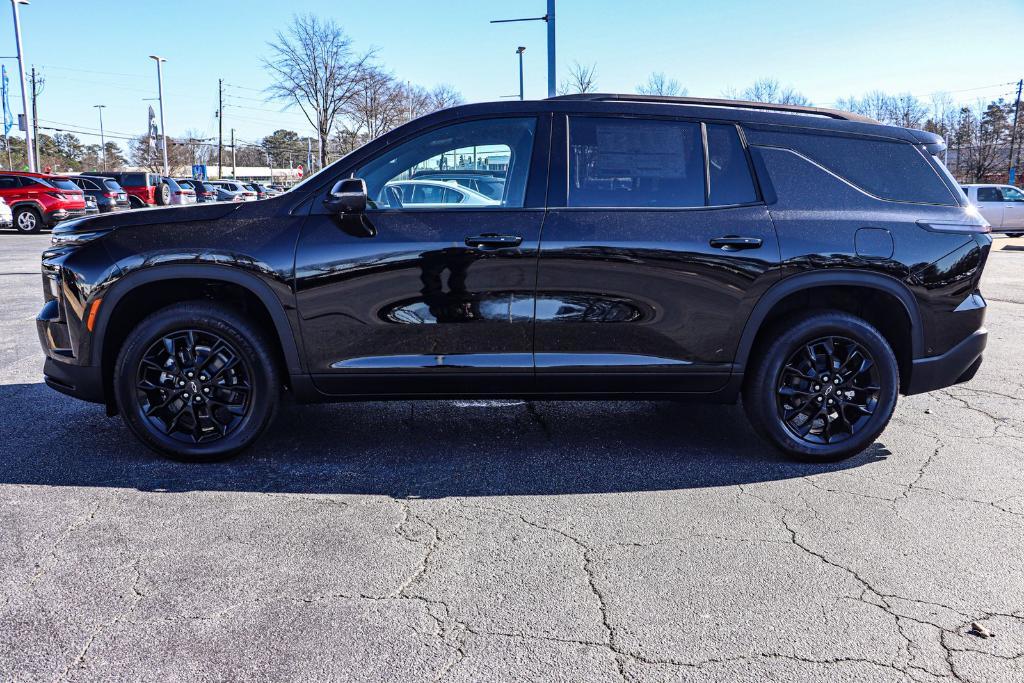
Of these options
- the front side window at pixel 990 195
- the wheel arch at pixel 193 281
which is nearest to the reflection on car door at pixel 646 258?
the wheel arch at pixel 193 281

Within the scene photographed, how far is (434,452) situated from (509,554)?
1349 mm

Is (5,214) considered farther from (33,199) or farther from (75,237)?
(75,237)

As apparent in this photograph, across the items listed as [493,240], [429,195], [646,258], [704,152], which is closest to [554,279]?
[493,240]

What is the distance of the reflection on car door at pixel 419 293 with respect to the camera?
13.7 ft

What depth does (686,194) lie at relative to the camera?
4.38m

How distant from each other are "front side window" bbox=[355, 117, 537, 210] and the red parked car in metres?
23.0

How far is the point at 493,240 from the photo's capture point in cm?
418

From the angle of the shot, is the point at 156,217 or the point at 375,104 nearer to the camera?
the point at 156,217

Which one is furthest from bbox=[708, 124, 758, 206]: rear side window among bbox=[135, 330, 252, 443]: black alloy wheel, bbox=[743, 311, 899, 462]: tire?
bbox=[135, 330, 252, 443]: black alloy wheel

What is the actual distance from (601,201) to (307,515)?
6.95 feet

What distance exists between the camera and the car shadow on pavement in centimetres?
410

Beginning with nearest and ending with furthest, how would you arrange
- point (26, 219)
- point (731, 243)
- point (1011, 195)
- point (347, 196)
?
Answer: point (347, 196)
point (731, 243)
point (26, 219)
point (1011, 195)

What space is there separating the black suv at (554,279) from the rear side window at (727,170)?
1cm

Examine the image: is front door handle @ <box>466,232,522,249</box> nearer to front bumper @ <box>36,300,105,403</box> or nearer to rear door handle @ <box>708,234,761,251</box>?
rear door handle @ <box>708,234,761,251</box>
